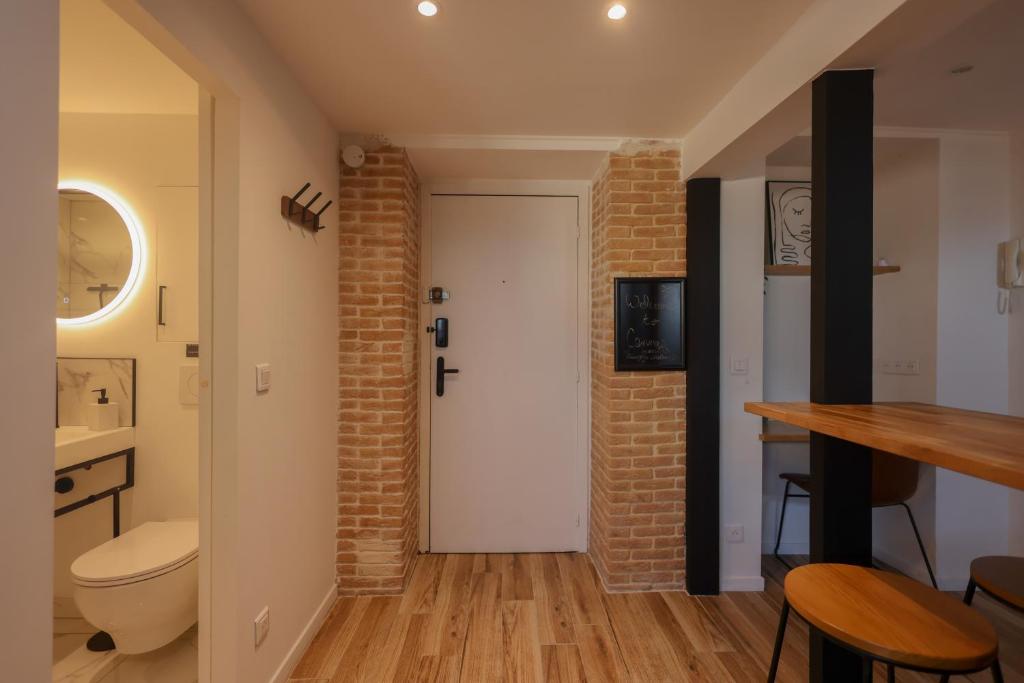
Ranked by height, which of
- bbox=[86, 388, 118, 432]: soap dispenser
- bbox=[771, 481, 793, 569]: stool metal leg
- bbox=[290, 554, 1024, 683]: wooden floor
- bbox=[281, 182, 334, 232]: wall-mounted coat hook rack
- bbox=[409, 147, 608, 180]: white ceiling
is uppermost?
bbox=[409, 147, 608, 180]: white ceiling

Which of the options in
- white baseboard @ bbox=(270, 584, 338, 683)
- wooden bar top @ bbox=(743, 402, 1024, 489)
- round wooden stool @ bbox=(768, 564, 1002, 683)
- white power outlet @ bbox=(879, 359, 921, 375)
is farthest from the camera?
white power outlet @ bbox=(879, 359, 921, 375)

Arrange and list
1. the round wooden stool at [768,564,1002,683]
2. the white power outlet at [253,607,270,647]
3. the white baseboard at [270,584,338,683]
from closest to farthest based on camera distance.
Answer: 1. the round wooden stool at [768,564,1002,683]
2. the white power outlet at [253,607,270,647]
3. the white baseboard at [270,584,338,683]

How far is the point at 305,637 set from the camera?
2012 millimetres

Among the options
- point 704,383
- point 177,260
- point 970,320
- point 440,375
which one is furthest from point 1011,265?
point 177,260

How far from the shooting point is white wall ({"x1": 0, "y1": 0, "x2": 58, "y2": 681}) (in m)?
0.81

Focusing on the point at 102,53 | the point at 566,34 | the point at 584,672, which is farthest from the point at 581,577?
the point at 102,53

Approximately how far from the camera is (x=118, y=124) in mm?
2164

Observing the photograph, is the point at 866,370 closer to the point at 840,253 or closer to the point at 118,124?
the point at 840,253

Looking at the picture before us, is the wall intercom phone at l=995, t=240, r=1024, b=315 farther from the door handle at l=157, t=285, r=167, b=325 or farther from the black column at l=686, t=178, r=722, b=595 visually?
the door handle at l=157, t=285, r=167, b=325

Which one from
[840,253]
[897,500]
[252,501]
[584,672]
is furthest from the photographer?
[897,500]

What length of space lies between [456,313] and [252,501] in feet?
5.23

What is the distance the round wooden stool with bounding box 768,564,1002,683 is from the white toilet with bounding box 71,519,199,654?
2106mm

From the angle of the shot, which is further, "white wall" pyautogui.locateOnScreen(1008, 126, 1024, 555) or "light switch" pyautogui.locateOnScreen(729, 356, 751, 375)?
"light switch" pyautogui.locateOnScreen(729, 356, 751, 375)

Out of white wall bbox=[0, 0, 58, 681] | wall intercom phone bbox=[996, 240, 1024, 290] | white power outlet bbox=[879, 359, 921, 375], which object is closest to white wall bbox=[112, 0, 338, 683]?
white wall bbox=[0, 0, 58, 681]
